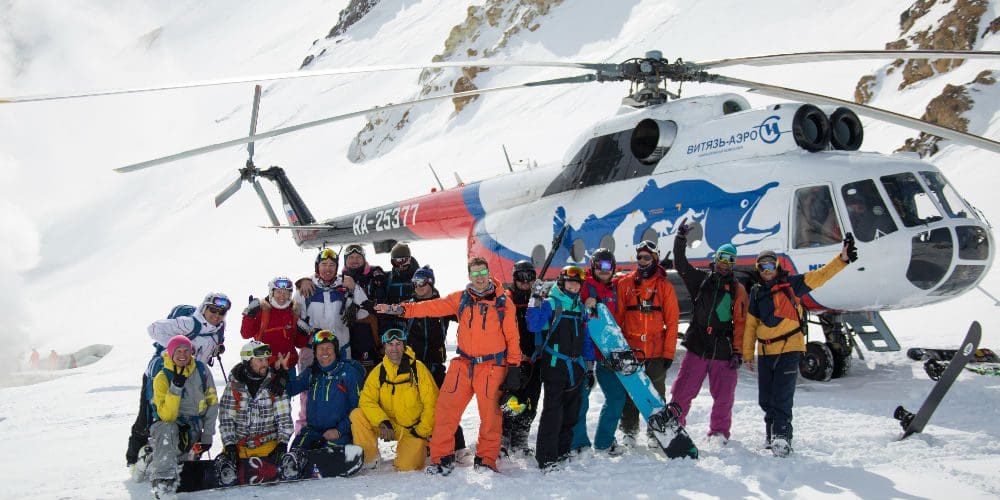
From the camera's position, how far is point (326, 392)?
17.5ft

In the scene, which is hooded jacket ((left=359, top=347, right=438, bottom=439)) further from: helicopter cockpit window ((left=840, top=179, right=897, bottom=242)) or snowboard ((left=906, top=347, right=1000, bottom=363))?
snowboard ((left=906, top=347, right=1000, bottom=363))

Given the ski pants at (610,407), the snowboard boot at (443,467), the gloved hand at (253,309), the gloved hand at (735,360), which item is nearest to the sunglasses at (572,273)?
the ski pants at (610,407)

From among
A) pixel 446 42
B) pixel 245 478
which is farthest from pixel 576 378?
pixel 446 42

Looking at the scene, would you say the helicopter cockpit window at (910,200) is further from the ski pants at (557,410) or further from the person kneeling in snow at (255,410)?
the person kneeling in snow at (255,410)

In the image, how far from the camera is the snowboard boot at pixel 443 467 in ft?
16.2

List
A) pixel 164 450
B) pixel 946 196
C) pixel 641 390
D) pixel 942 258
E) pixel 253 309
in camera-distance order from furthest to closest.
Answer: pixel 946 196, pixel 942 258, pixel 253 309, pixel 641 390, pixel 164 450

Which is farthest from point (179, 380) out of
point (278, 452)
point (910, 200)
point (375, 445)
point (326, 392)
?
point (910, 200)

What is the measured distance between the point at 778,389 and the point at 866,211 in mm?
2433

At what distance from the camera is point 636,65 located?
7.96 m

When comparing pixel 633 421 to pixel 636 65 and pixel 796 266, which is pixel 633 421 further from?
pixel 636 65

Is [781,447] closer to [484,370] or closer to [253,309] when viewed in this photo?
[484,370]

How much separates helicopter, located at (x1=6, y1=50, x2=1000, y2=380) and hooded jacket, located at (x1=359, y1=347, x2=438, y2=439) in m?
2.58

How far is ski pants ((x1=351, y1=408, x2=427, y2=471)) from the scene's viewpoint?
5176 millimetres

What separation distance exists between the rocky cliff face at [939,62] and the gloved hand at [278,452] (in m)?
18.3
